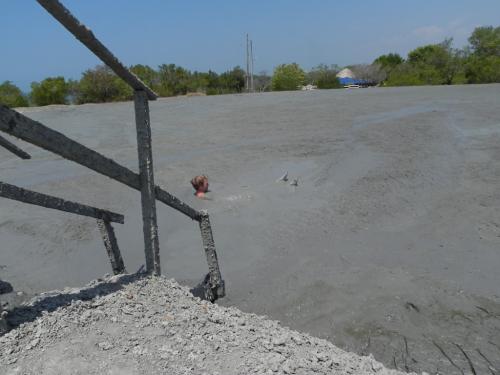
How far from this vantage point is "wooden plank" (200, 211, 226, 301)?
4.95m

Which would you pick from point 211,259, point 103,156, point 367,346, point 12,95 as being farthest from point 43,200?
point 12,95

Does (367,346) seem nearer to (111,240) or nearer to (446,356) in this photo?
(446,356)

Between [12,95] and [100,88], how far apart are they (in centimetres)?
735

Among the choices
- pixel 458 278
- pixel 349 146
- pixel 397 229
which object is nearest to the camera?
pixel 458 278

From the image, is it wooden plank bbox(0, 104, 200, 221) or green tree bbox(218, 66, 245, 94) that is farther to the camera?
green tree bbox(218, 66, 245, 94)

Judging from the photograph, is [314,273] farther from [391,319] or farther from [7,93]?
[7,93]

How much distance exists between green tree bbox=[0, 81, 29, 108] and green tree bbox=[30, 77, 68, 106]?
4.63ft

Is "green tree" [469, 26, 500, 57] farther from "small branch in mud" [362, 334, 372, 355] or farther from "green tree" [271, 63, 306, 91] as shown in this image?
"small branch in mud" [362, 334, 372, 355]

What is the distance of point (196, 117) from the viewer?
2331 centimetres

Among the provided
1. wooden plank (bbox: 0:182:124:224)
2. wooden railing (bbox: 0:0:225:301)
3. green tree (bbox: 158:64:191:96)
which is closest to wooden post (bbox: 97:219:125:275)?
wooden railing (bbox: 0:0:225:301)

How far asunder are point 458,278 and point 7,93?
3981 centimetres

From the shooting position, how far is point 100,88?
41.5 metres

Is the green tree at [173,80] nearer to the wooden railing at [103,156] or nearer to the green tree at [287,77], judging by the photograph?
the green tree at [287,77]

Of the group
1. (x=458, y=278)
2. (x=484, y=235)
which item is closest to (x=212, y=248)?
(x=458, y=278)
